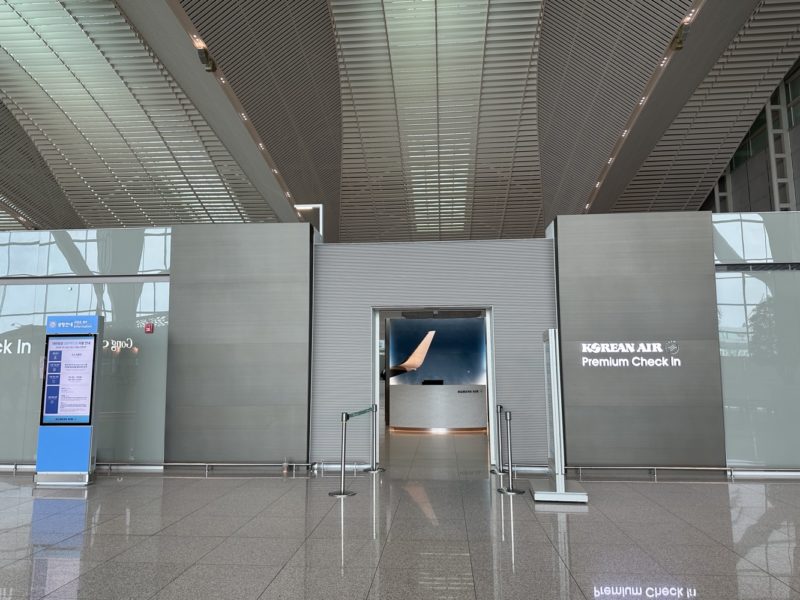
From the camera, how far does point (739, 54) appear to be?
12305 mm

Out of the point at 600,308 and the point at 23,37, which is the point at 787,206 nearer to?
the point at 600,308

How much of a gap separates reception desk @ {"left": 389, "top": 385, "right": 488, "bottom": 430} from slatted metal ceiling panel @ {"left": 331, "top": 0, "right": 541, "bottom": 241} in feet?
25.2

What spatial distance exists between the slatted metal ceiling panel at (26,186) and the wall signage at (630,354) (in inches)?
715

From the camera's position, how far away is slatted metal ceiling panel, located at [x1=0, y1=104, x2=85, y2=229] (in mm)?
17797

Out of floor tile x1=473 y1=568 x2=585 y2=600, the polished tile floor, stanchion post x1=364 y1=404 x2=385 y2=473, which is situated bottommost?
the polished tile floor

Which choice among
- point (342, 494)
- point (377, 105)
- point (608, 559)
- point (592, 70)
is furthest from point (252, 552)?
point (377, 105)

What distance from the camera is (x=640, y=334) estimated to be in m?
7.85

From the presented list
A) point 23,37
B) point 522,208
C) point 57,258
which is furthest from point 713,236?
point 23,37

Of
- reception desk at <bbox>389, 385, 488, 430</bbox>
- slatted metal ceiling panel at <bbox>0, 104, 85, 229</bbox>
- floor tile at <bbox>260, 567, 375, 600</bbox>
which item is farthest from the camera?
slatted metal ceiling panel at <bbox>0, 104, 85, 229</bbox>

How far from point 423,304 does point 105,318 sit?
4.84 meters

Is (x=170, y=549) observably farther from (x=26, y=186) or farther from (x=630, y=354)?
(x=26, y=186)

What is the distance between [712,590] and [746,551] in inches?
42.9

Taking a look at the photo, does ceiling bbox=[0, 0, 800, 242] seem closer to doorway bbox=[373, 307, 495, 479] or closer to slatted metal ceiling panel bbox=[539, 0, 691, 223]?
slatted metal ceiling panel bbox=[539, 0, 691, 223]

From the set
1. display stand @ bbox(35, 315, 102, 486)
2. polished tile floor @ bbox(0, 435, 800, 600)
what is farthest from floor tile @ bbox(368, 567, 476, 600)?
display stand @ bbox(35, 315, 102, 486)
